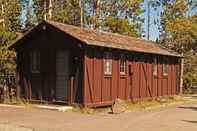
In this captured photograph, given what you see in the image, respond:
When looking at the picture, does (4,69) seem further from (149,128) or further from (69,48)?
(149,128)

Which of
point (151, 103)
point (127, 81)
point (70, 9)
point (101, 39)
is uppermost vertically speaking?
point (70, 9)

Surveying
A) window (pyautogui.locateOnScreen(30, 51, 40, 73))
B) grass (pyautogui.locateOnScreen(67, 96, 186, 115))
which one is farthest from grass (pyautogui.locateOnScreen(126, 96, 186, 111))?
window (pyautogui.locateOnScreen(30, 51, 40, 73))

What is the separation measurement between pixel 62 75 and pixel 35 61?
229 centimetres

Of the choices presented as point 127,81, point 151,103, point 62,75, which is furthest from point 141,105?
point 62,75

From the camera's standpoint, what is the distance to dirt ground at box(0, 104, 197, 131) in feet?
56.5

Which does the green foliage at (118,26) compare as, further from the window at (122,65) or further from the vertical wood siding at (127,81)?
the window at (122,65)

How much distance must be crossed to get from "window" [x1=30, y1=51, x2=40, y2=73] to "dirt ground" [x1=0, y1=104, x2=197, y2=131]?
380 cm

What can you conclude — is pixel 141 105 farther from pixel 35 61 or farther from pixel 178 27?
pixel 178 27

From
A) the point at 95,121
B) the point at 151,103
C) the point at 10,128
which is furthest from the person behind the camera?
the point at 151,103

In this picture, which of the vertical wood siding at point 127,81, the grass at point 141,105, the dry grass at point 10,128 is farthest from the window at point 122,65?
the dry grass at point 10,128

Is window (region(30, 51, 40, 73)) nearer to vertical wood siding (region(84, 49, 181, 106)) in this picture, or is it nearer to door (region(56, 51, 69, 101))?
door (region(56, 51, 69, 101))

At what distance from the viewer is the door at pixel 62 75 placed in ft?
81.3

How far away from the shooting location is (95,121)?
19109 millimetres

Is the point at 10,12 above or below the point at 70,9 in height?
below
